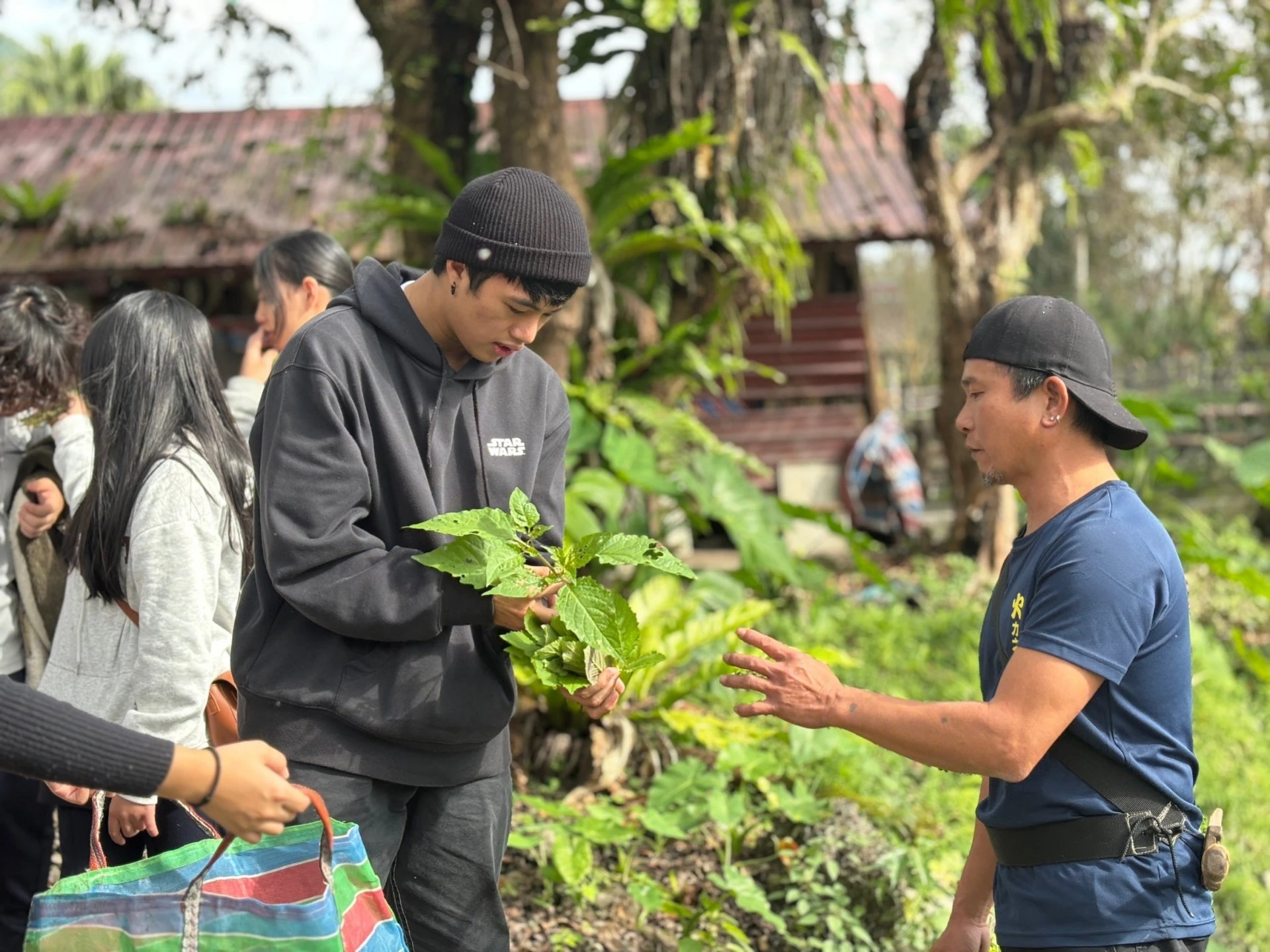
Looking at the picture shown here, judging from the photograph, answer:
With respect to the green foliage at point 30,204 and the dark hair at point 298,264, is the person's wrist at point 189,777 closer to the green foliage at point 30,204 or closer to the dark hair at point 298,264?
the dark hair at point 298,264

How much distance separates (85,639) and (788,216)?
1009 centimetres

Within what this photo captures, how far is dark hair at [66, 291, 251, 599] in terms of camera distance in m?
2.83

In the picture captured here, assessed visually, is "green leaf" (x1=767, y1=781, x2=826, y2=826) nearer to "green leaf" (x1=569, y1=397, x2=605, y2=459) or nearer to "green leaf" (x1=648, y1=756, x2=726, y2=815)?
"green leaf" (x1=648, y1=756, x2=726, y2=815)

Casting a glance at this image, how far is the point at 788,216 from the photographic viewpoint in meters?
12.2

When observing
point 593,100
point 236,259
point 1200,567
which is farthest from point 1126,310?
point 236,259

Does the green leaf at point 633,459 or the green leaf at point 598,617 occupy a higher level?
the green leaf at point 598,617

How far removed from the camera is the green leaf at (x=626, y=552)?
8.02 ft

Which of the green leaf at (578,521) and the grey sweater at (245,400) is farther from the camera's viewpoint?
the green leaf at (578,521)

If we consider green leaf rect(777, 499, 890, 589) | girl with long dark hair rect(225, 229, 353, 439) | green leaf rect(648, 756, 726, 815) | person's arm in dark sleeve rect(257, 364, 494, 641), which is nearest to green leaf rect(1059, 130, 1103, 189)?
green leaf rect(777, 499, 890, 589)

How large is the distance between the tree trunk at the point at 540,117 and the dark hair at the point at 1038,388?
4145 mm

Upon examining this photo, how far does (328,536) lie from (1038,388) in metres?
1.34

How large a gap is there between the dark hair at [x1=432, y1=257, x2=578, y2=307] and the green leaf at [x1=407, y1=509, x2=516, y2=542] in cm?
43

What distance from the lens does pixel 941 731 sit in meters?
2.21

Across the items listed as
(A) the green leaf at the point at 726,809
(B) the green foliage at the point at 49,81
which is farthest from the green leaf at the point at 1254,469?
(B) the green foliage at the point at 49,81
